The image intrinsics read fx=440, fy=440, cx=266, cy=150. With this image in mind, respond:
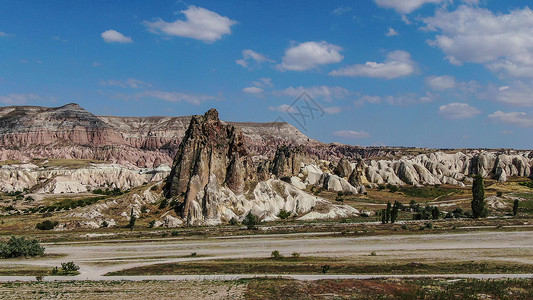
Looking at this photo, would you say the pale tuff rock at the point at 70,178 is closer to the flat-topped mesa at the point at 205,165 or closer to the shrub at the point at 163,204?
the flat-topped mesa at the point at 205,165

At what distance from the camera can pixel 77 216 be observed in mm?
69125

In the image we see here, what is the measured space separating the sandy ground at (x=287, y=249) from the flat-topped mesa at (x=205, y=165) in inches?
739

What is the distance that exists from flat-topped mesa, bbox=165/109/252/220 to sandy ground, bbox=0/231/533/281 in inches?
739

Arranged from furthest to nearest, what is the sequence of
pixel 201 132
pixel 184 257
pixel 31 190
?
1. pixel 31 190
2. pixel 201 132
3. pixel 184 257

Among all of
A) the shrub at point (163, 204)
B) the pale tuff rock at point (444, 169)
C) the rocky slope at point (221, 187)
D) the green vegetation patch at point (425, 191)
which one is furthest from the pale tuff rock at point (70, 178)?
the green vegetation patch at point (425, 191)

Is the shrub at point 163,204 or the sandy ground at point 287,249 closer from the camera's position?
the sandy ground at point 287,249

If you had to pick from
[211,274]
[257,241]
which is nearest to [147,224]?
[257,241]

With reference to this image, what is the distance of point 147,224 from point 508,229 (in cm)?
4852

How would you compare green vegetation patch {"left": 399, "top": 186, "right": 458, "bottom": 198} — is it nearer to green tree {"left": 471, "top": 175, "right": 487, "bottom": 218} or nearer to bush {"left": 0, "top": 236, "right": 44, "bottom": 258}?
green tree {"left": 471, "top": 175, "right": 487, "bottom": 218}

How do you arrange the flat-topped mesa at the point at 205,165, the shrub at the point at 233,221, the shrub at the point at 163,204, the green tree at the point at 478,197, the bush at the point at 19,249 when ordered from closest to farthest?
the bush at the point at 19,249
the shrub at the point at 233,221
the green tree at the point at 478,197
the flat-topped mesa at the point at 205,165
the shrub at the point at 163,204

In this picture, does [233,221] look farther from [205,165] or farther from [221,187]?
[205,165]

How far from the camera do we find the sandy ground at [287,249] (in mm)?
34062

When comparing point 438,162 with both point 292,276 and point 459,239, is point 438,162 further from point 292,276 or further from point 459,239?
point 292,276

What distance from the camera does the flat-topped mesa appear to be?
2677 inches
